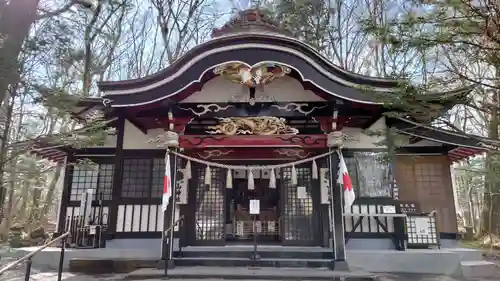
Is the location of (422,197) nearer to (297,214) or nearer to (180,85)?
(297,214)

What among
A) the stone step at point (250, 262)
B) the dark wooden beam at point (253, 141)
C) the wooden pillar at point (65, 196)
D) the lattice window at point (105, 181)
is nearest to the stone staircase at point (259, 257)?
the stone step at point (250, 262)

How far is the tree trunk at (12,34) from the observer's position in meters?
3.83

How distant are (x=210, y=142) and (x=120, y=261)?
2994 millimetres

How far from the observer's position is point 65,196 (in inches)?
336

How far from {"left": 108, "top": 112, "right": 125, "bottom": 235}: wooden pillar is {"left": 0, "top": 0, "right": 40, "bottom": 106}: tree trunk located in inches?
140

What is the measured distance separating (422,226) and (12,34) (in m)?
8.26

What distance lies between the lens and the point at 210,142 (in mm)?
7223

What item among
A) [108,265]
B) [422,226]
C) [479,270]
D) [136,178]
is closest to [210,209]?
[136,178]

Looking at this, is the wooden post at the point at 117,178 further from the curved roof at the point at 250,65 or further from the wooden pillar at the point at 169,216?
the wooden pillar at the point at 169,216

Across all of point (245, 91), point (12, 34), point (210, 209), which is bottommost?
point (210, 209)

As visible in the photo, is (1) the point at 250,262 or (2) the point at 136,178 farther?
(2) the point at 136,178

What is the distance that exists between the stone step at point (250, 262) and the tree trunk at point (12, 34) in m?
4.33

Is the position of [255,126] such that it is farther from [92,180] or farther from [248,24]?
[92,180]

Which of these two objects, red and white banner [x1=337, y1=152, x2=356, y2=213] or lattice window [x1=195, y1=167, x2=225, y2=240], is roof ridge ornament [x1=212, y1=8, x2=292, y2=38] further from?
lattice window [x1=195, y1=167, x2=225, y2=240]
